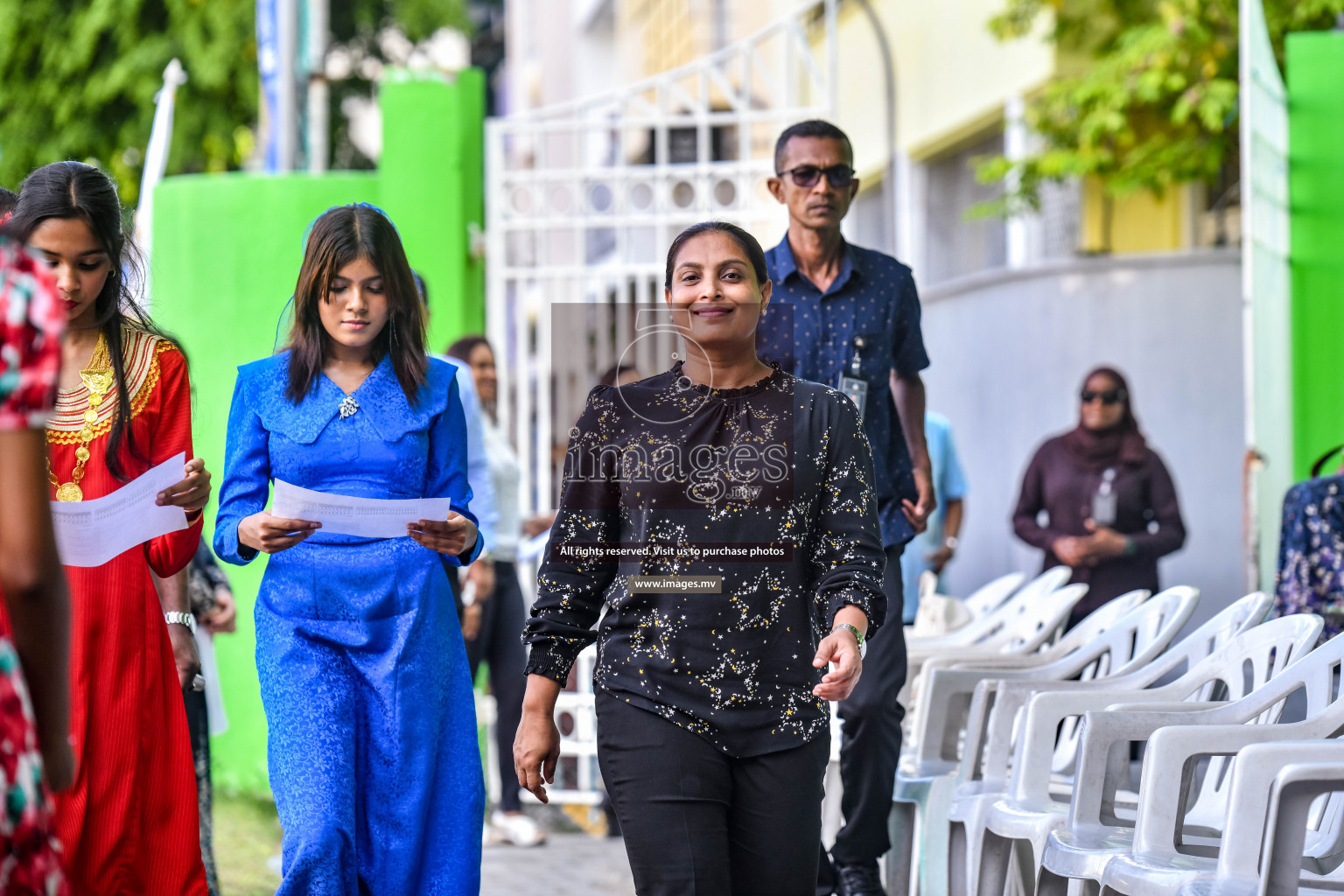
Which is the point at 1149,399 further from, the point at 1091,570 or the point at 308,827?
the point at 308,827

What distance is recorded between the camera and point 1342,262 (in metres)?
7.79

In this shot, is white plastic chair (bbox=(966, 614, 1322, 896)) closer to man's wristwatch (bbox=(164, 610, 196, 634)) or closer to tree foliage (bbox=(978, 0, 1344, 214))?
man's wristwatch (bbox=(164, 610, 196, 634))

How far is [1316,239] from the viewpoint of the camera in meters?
7.86

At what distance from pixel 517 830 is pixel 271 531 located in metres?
3.84

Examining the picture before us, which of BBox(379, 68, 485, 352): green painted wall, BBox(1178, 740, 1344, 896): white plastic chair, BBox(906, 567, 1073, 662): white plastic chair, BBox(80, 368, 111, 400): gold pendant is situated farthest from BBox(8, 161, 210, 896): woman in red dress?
BBox(379, 68, 485, 352): green painted wall

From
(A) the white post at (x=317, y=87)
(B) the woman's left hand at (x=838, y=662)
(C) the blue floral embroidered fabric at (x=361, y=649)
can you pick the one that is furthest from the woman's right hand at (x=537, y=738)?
(A) the white post at (x=317, y=87)

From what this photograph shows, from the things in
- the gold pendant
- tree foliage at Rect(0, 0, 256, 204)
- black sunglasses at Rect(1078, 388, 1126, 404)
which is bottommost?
the gold pendant

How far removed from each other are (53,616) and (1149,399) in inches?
352

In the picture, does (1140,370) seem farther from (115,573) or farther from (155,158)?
(115,573)

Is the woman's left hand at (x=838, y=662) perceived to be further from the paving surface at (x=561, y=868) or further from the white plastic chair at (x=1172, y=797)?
the paving surface at (x=561, y=868)

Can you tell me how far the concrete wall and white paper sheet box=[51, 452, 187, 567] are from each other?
25.0ft

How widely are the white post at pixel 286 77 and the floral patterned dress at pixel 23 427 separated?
25.1ft

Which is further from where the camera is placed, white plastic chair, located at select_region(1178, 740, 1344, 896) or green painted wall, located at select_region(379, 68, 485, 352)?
green painted wall, located at select_region(379, 68, 485, 352)

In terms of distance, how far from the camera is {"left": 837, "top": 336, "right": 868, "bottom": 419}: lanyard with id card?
463 centimetres
